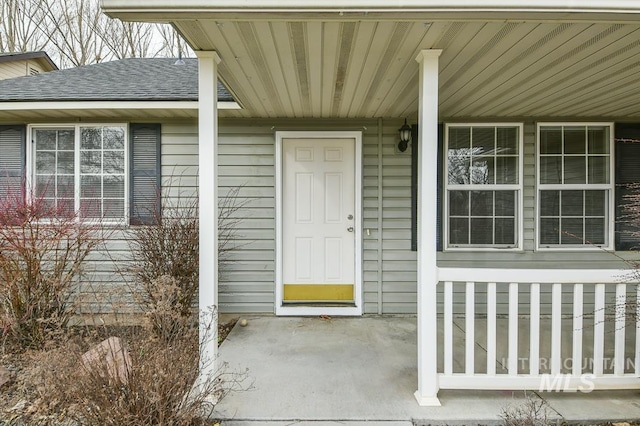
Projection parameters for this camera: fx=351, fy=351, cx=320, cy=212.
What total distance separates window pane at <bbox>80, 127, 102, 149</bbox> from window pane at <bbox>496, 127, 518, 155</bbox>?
4686 millimetres

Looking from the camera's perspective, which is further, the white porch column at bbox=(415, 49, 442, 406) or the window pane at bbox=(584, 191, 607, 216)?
the window pane at bbox=(584, 191, 607, 216)

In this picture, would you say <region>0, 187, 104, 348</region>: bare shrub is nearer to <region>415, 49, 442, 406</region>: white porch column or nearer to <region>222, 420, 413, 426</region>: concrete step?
<region>222, 420, 413, 426</region>: concrete step

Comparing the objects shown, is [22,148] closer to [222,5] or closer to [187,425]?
[222,5]

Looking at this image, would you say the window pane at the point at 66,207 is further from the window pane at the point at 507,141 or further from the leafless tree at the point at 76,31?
the leafless tree at the point at 76,31

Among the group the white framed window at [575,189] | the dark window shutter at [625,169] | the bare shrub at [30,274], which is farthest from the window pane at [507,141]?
the bare shrub at [30,274]

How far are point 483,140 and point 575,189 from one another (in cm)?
120

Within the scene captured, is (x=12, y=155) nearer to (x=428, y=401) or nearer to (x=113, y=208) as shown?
(x=113, y=208)

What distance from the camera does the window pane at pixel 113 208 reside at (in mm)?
4121

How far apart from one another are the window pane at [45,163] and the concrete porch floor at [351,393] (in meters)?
3.03

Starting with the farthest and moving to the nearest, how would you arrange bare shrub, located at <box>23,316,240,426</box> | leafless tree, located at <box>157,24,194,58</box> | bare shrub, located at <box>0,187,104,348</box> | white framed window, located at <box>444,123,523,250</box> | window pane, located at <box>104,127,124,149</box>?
1. leafless tree, located at <box>157,24,194,58</box>
2. window pane, located at <box>104,127,124,149</box>
3. white framed window, located at <box>444,123,523,250</box>
4. bare shrub, located at <box>0,187,104,348</box>
5. bare shrub, located at <box>23,316,240,426</box>

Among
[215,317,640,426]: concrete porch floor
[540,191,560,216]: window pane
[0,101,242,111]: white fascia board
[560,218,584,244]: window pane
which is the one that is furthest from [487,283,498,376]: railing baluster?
[0,101,242,111]: white fascia board

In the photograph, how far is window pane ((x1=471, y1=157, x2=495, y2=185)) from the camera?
13.3ft

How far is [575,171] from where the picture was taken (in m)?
4.07

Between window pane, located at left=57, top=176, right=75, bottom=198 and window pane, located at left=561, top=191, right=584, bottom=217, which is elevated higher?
window pane, located at left=57, top=176, right=75, bottom=198
